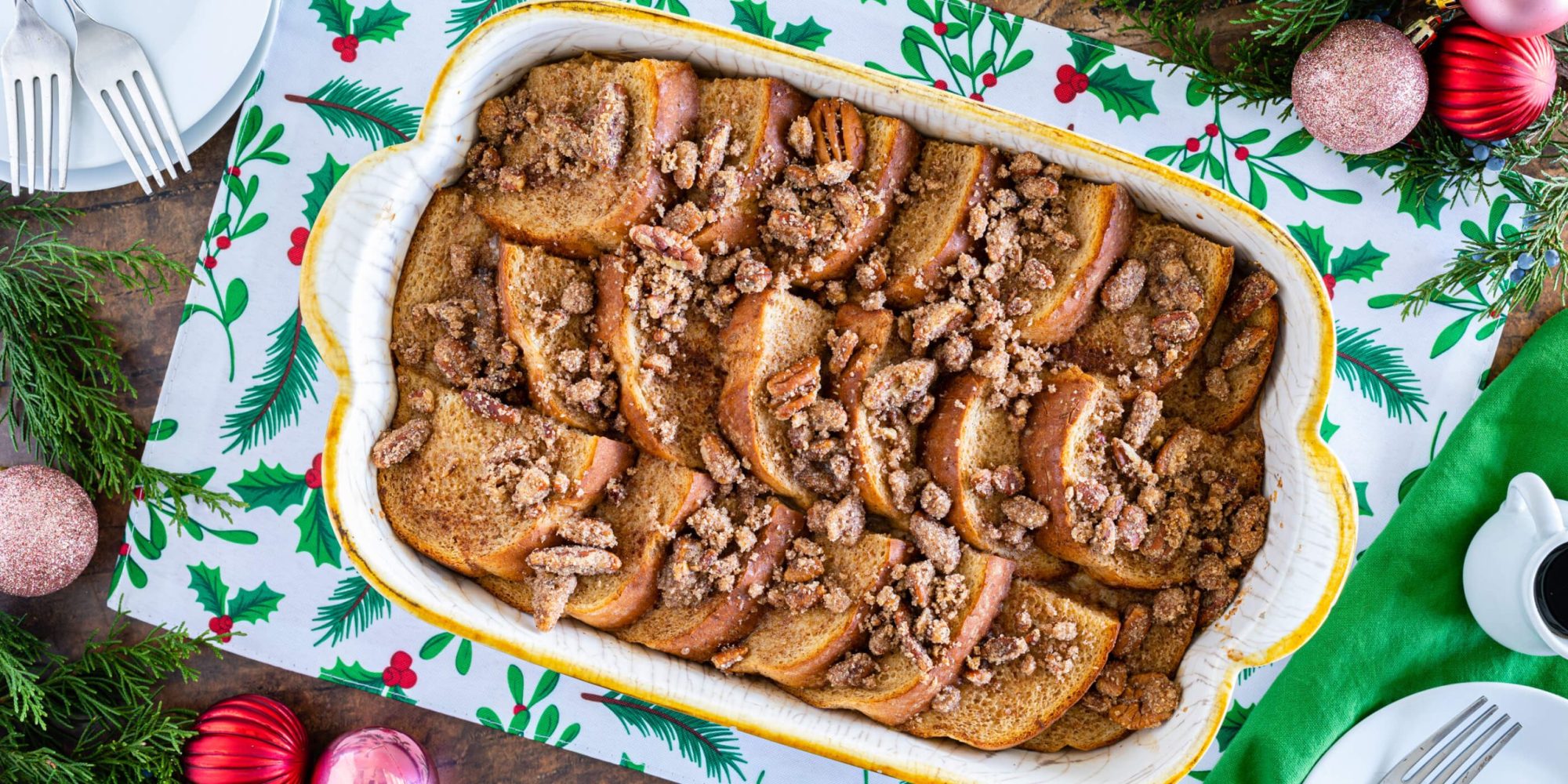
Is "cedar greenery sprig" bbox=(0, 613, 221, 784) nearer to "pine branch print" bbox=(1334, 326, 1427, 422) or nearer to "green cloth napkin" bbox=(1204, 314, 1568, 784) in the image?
"green cloth napkin" bbox=(1204, 314, 1568, 784)

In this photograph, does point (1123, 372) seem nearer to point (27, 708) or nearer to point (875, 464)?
point (875, 464)

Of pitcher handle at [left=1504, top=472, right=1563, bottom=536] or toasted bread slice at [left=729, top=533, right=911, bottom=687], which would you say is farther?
pitcher handle at [left=1504, top=472, right=1563, bottom=536]

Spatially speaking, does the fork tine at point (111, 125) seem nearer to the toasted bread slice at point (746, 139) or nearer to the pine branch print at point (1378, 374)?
the toasted bread slice at point (746, 139)

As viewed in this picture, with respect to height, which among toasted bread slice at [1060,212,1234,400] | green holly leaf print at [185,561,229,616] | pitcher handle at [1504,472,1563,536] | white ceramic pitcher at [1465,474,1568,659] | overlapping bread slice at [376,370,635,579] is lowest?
green holly leaf print at [185,561,229,616]

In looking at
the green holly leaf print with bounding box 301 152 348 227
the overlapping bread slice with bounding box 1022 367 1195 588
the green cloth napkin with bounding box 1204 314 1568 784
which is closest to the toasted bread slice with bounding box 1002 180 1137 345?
the overlapping bread slice with bounding box 1022 367 1195 588

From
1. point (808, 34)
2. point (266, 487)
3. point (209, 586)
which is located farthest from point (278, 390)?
point (808, 34)

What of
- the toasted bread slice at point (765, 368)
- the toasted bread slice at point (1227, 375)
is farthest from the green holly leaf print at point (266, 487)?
the toasted bread slice at point (1227, 375)
